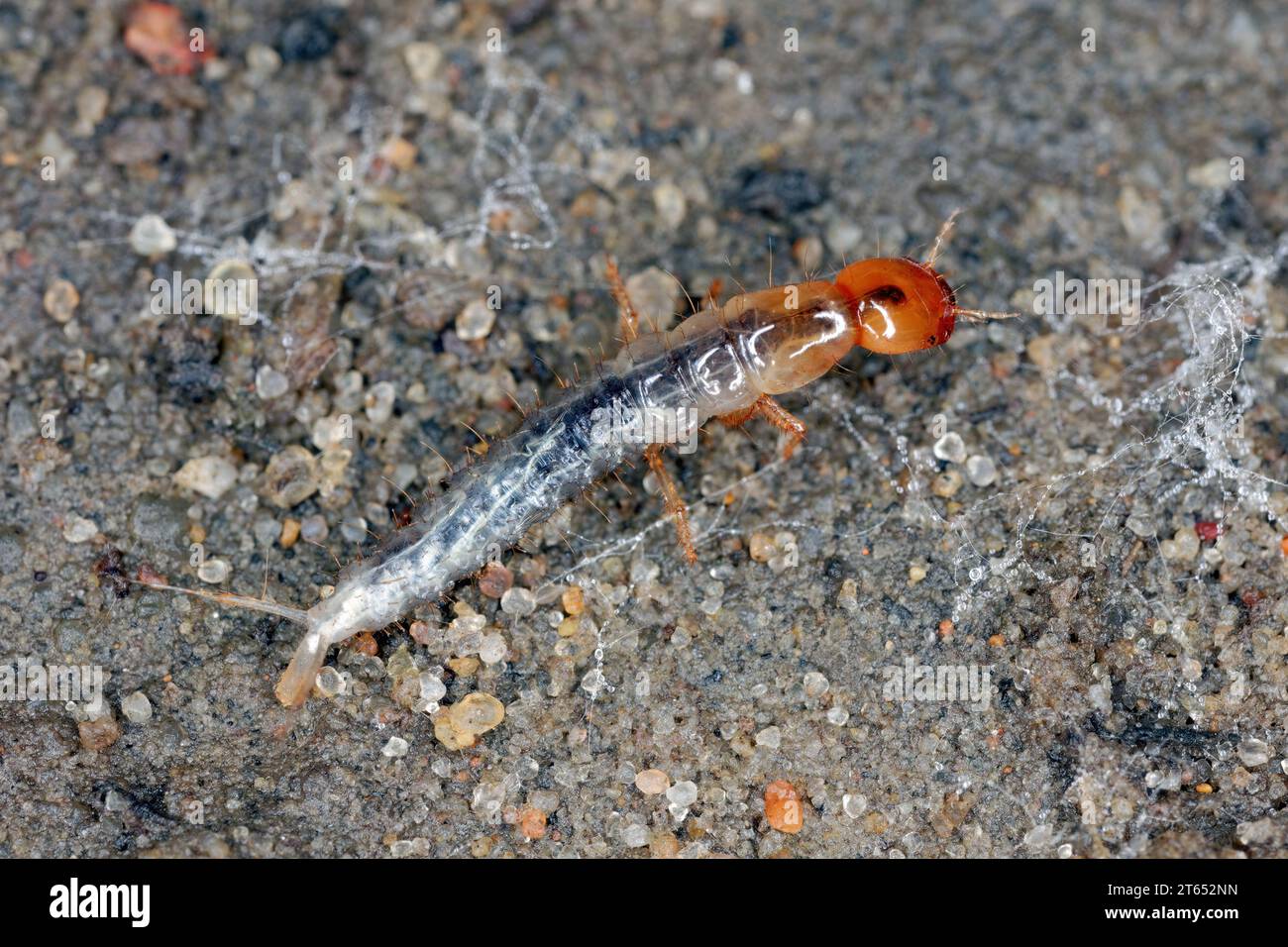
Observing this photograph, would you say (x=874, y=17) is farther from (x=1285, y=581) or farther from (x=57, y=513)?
(x=57, y=513)

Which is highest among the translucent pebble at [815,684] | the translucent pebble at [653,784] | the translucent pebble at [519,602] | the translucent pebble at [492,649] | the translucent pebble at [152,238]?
the translucent pebble at [152,238]

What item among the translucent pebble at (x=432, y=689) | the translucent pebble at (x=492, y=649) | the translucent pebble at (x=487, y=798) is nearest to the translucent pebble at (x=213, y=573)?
the translucent pebble at (x=432, y=689)

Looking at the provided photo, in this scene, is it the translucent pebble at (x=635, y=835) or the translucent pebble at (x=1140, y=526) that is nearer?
the translucent pebble at (x=635, y=835)

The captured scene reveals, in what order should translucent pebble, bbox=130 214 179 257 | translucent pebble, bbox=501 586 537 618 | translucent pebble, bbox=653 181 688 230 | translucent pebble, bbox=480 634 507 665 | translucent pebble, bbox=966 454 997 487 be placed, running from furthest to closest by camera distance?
translucent pebble, bbox=653 181 688 230 < translucent pebble, bbox=130 214 179 257 < translucent pebble, bbox=966 454 997 487 < translucent pebble, bbox=501 586 537 618 < translucent pebble, bbox=480 634 507 665

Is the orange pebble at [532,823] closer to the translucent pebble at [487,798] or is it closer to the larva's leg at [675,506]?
the translucent pebble at [487,798]


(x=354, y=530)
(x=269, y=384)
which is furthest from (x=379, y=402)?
(x=354, y=530)

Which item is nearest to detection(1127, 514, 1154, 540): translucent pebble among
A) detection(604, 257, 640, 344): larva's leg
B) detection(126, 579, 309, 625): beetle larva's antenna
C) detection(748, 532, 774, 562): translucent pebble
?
detection(748, 532, 774, 562): translucent pebble

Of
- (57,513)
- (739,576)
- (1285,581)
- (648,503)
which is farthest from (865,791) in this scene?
(57,513)

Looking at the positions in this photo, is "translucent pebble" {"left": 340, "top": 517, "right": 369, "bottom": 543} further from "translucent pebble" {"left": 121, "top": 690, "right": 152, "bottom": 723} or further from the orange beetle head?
the orange beetle head
